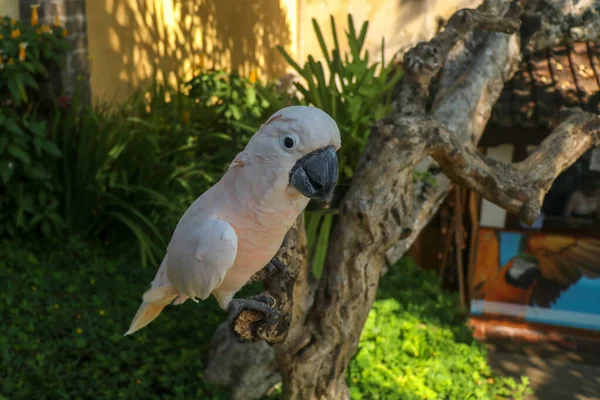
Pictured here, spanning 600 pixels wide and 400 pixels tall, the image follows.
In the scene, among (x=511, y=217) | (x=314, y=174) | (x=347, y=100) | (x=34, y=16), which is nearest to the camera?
(x=314, y=174)

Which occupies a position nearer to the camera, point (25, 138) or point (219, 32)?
point (25, 138)

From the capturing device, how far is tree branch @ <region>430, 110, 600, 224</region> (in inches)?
102

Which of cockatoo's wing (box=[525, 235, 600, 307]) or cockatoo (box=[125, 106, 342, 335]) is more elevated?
cockatoo (box=[125, 106, 342, 335])

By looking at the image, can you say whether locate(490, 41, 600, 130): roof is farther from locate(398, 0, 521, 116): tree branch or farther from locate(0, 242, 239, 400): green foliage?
locate(0, 242, 239, 400): green foliage

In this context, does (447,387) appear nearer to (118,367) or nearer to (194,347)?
(194,347)

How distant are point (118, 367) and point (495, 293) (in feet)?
13.5

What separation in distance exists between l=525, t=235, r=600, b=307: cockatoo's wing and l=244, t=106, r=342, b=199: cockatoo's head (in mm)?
5434

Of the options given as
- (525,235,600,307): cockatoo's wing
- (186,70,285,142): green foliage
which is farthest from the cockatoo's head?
(525,235,600,307): cockatoo's wing

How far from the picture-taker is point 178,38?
18.6ft

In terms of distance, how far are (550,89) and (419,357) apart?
278 centimetres

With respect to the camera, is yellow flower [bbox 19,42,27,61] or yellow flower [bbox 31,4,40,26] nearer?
yellow flower [bbox 19,42,27,61]

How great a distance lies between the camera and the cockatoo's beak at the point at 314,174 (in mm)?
1306

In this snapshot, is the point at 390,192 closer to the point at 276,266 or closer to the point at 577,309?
the point at 276,266

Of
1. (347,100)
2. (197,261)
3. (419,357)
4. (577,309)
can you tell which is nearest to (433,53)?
(347,100)
